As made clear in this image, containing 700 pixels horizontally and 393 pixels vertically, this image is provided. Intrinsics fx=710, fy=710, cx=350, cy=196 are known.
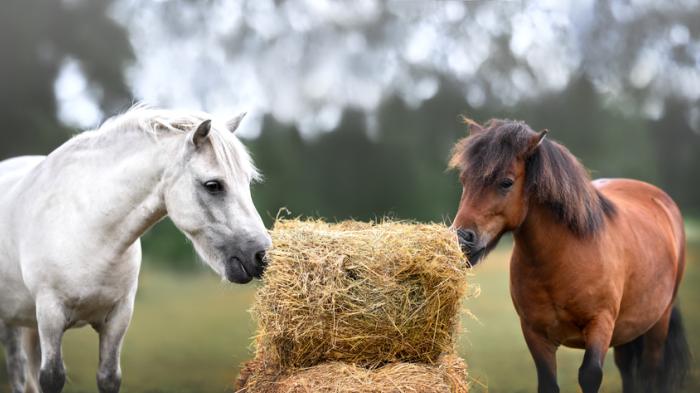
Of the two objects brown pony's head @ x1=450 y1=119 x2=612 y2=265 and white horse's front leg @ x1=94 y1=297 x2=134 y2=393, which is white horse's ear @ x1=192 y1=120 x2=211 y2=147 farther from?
brown pony's head @ x1=450 y1=119 x2=612 y2=265

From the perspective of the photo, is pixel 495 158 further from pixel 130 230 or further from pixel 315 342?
pixel 130 230

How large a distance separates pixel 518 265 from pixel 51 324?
2258 mm

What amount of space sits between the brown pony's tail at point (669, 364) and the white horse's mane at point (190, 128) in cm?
292

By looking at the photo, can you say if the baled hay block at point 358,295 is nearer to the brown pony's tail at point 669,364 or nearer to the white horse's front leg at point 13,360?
the white horse's front leg at point 13,360

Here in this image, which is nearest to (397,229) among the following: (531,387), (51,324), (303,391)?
(303,391)

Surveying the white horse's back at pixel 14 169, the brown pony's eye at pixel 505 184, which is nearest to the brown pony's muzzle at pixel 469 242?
the brown pony's eye at pixel 505 184

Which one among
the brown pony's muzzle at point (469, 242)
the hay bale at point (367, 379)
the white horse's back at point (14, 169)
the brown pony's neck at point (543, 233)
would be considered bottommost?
the hay bale at point (367, 379)

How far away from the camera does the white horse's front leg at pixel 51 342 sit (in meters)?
3.03

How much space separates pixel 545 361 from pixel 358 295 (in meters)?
1.28

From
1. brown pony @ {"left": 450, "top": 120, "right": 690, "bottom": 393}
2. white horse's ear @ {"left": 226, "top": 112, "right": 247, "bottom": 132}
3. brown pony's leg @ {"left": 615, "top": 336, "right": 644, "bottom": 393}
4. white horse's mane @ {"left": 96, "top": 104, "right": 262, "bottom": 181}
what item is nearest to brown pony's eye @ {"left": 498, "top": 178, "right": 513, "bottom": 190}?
brown pony @ {"left": 450, "top": 120, "right": 690, "bottom": 393}

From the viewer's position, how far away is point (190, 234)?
2945mm

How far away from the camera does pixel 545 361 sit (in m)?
3.67

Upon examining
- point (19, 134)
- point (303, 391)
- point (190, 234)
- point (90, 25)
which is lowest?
point (303, 391)

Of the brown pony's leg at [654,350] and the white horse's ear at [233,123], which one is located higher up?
the white horse's ear at [233,123]
